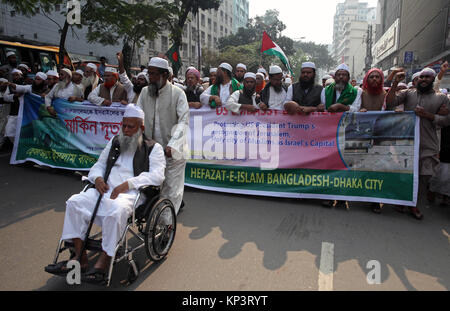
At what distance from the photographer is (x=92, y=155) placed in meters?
6.19

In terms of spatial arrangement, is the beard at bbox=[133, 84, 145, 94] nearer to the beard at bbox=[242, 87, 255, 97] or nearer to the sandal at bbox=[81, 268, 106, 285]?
the beard at bbox=[242, 87, 255, 97]

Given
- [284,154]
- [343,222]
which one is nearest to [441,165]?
[343,222]

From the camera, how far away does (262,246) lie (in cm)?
357

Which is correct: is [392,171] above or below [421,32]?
below

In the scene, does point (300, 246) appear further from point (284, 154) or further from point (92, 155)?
point (92, 155)

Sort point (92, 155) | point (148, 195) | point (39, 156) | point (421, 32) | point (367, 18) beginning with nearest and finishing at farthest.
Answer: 1. point (148, 195)
2. point (92, 155)
3. point (39, 156)
4. point (421, 32)
5. point (367, 18)

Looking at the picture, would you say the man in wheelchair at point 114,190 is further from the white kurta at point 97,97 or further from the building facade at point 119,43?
the building facade at point 119,43

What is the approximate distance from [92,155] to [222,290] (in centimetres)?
432

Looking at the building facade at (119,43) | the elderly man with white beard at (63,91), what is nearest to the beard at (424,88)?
the elderly man with white beard at (63,91)

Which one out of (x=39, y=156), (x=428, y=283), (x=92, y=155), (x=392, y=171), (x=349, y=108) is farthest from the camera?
(x=39, y=156)

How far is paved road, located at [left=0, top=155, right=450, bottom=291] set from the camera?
9.54 feet

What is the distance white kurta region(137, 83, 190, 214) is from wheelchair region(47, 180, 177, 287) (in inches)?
23.5
